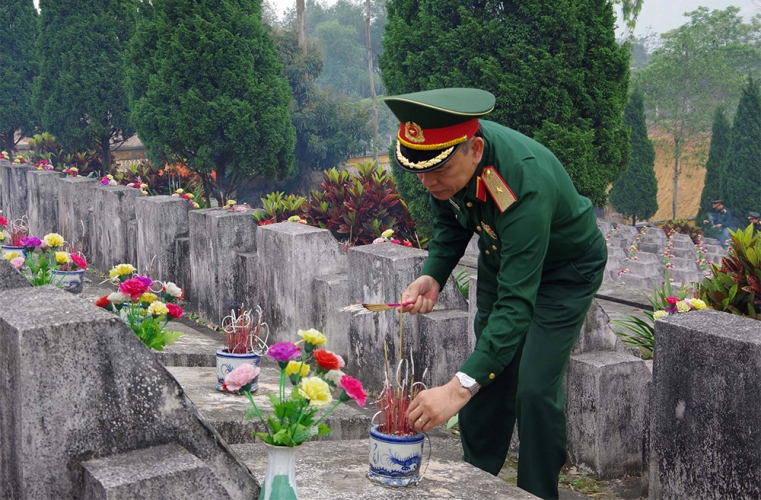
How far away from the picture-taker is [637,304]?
26.8 feet

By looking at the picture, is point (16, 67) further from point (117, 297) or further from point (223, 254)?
point (117, 297)

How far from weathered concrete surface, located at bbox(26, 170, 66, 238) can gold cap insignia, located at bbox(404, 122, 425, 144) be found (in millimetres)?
11002

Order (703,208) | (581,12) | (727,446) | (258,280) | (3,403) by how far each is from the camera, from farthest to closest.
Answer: (703,208)
(581,12)
(258,280)
(727,446)
(3,403)

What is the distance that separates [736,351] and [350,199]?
23.4 ft

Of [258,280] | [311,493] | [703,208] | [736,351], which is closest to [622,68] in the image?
[258,280]

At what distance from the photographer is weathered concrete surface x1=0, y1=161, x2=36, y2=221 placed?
1577 cm

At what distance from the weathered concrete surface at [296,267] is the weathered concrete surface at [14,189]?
952cm

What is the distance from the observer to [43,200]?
14164 mm

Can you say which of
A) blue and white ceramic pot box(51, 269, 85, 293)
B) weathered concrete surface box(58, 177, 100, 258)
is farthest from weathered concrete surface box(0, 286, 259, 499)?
A: weathered concrete surface box(58, 177, 100, 258)

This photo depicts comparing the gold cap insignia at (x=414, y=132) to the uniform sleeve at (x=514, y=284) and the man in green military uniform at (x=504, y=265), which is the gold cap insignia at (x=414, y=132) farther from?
the uniform sleeve at (x=514, y=284)

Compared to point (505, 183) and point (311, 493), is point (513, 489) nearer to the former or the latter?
point (311, 493)

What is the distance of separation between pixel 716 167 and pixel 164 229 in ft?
73.5

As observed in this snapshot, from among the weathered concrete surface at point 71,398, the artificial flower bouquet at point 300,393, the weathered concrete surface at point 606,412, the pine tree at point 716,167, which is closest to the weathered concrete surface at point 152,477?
the weathered concrete surface at point 71,398

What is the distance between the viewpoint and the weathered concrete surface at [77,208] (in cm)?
1234
